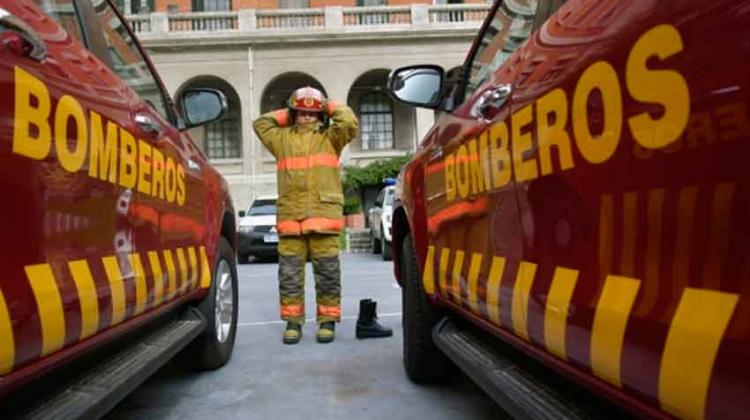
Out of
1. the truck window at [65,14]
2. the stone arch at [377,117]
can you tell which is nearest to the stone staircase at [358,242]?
the stone arch at [377,117]

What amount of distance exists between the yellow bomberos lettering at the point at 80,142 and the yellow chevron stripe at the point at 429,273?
1.24 m

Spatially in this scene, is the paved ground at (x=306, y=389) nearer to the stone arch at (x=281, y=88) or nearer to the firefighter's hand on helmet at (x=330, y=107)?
the firefighter's hand on helmet at (x=330, y=107)

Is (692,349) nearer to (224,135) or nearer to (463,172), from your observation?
(463,172)

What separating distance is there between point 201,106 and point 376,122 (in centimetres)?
2268

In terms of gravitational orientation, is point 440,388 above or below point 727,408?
below

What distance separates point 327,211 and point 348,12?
21254 mm

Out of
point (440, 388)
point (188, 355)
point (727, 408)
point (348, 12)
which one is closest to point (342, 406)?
point (440, 388)

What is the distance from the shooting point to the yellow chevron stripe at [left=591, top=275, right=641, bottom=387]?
1.48 m

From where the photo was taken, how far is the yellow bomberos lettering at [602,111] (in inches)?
61.7

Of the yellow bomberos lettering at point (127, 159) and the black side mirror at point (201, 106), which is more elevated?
the black side mirror at point (201, 106)

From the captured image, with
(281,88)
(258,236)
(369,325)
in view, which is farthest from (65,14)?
(281,88)

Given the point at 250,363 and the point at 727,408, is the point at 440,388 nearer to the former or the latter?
the point at 250,363

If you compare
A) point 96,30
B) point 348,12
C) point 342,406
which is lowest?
point 342,406

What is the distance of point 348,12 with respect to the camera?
1003 inches
